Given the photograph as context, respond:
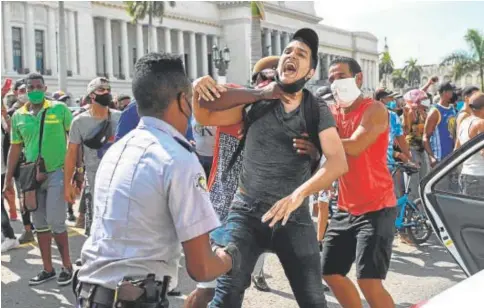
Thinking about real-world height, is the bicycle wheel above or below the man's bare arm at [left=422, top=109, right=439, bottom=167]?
below

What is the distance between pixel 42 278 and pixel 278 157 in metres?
3.43

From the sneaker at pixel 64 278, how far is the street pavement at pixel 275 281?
6 centimetres

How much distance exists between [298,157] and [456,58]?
50.0m

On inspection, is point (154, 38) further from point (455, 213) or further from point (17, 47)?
point (455, 213)

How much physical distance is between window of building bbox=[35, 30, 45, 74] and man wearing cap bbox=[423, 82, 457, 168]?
55.5 meters

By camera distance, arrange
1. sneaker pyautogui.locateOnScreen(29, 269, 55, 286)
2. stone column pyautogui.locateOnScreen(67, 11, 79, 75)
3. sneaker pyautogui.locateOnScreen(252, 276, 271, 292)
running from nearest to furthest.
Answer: sneaker pyautogui.locateOnScreen(252, 276, 271, 292)
sneaker pyautogui.locateOnScreen(29, 269, 55, 286)
stone column pyautogui.locateOnScreen(67, 11, 79, 75)

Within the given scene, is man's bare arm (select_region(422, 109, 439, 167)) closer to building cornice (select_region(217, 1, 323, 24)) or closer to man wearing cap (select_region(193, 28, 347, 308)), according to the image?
man wearing cap (select_region(193, 28, 347, 308))

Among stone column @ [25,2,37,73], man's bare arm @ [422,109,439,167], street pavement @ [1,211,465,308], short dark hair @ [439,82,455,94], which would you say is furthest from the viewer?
stone column @ [25,2,37,73]

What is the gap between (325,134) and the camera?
3607 mm

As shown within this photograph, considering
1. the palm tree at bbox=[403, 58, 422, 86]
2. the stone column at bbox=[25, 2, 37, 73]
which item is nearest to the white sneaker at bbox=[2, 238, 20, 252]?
the stone column at bbox=[25, 2, 37, 73]

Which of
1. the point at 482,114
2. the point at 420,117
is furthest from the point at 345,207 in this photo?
the point at 420,117

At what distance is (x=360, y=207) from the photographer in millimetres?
4281

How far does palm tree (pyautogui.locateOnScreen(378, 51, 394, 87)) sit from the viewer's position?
4506 inches

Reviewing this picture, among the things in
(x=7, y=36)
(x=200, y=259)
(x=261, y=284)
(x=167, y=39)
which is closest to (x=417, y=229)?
(x=261, y=284)
